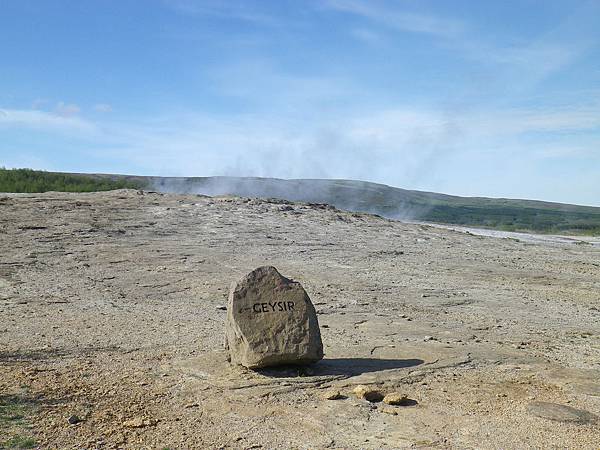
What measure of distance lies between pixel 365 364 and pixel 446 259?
9458mm

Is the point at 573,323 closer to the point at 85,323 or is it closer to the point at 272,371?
the point at 272,371

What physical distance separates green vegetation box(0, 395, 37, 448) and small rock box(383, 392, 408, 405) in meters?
2.81

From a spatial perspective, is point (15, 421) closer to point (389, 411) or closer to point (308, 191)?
point (389, 411)

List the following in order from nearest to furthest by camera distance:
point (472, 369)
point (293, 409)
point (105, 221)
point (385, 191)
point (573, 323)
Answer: point (293, 409) → point (472, 369) → point (573, 323) → point (105, 221) → point (385, 191)

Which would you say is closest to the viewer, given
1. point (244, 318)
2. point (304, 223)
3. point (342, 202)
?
point (244, 318)

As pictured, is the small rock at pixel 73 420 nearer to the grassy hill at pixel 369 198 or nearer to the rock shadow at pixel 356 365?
the rock shadow at pixel 356 365

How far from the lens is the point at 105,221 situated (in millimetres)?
17297

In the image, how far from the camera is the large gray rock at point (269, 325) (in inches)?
258

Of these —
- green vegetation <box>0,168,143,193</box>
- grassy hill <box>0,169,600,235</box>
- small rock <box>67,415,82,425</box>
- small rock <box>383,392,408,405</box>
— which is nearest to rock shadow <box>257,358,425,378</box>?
small rock <box>383,392,408,405</box>

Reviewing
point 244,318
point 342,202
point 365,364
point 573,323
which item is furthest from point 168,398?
point 342,202

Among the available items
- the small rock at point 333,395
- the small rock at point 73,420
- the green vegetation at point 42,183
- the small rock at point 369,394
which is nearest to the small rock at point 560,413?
the small rock at point 369,394

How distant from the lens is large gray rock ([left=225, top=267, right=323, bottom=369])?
654cm

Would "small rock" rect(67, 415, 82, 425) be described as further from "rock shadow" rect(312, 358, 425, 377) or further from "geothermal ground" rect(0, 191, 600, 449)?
"rock shadow" rect(312, 358, 425, 377)

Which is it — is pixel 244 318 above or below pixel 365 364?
above
